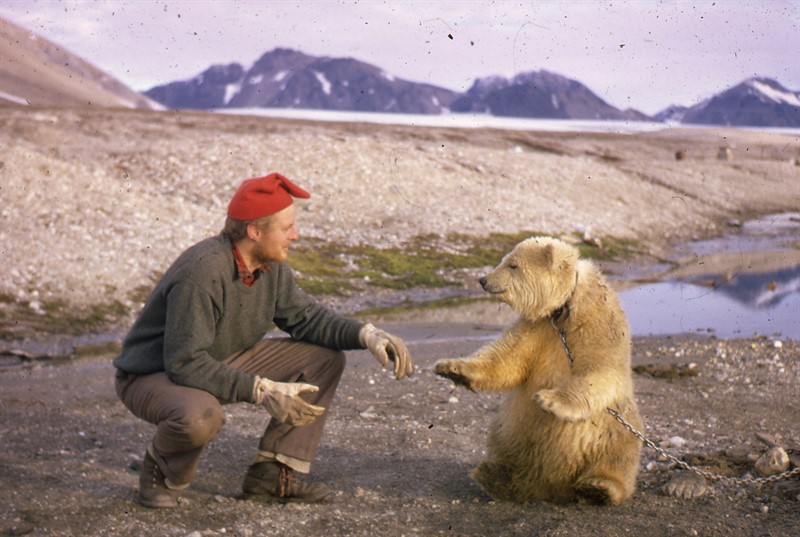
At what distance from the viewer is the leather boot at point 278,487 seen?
18.8 feet

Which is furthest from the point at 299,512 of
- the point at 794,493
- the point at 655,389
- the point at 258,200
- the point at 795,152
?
the point at 795,152

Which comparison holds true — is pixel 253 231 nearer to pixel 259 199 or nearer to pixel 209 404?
pixel 259 199

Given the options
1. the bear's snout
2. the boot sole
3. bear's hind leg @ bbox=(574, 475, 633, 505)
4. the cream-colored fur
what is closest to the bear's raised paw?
the cream-colored fur

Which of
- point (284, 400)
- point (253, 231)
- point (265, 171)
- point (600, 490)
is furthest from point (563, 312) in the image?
point (265, 171)

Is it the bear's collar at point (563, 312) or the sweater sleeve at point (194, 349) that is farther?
the bear's collar at point (563, 312)

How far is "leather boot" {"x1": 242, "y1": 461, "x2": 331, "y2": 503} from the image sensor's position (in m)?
5.74

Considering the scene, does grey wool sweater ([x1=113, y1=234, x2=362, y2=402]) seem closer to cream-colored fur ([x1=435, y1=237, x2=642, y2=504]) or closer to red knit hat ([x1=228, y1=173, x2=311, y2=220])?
red knit hat ([x1=228, y1=173, x2=311, y2=220])

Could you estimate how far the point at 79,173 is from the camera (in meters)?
17.1

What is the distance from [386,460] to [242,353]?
5.05 ft

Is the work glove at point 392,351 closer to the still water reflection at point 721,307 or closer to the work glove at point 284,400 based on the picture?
the work glove at point 284,400

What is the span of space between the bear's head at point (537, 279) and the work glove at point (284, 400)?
131 cm

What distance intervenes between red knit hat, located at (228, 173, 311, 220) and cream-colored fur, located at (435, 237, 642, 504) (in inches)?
52.6

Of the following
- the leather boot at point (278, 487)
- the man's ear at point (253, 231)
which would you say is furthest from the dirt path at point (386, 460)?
the man's ear at point (253, 231)

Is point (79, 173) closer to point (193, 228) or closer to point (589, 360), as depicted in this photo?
point (193, 228)
